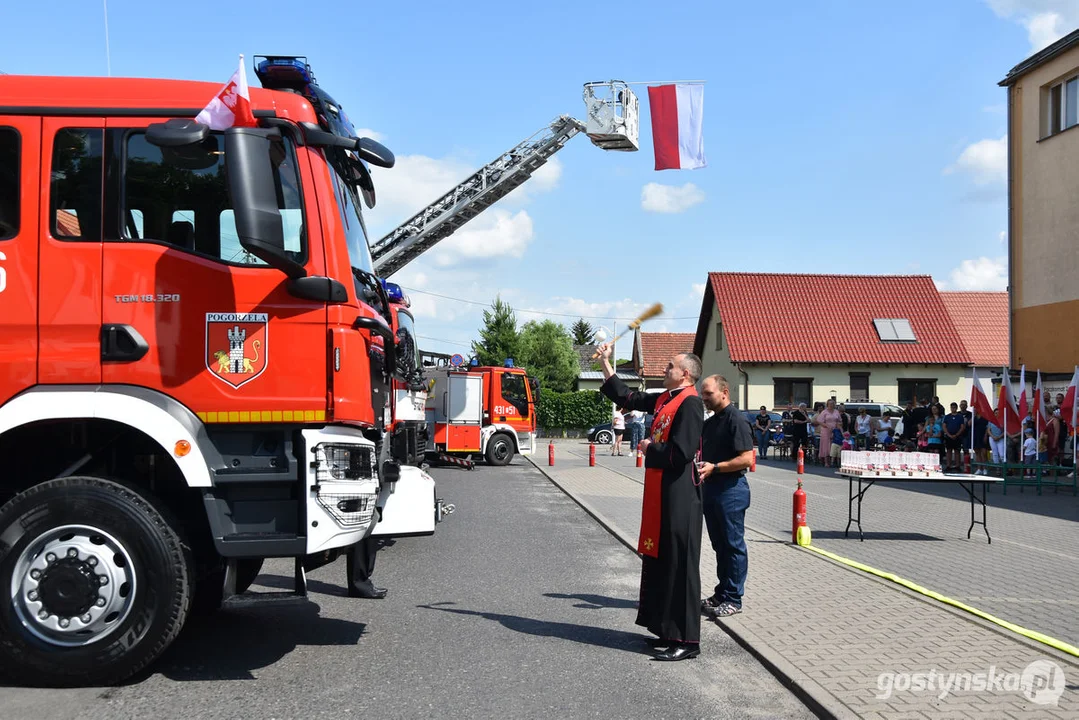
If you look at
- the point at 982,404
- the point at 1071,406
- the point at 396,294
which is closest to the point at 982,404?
the point at 982,404

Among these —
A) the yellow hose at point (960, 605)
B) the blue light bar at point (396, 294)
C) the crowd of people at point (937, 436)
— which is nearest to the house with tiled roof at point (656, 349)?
the crowd of people at point (937, 436)

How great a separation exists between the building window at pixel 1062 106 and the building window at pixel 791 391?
1895 centimetres

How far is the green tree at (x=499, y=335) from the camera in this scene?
196ft

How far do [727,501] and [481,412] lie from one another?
17.2 m

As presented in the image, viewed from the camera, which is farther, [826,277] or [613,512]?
[826,277]

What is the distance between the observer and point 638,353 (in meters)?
54.0

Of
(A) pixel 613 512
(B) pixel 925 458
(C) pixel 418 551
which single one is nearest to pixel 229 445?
(C) pixel 418 551

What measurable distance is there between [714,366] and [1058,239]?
22.2 meters

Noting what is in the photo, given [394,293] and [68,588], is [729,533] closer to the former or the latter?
[68,588]

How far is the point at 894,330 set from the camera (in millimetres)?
42625

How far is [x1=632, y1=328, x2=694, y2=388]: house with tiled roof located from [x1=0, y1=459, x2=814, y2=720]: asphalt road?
47.7 meters

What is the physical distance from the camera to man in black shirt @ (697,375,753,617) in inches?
273

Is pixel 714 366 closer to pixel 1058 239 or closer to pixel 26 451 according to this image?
pixel 1058 239
